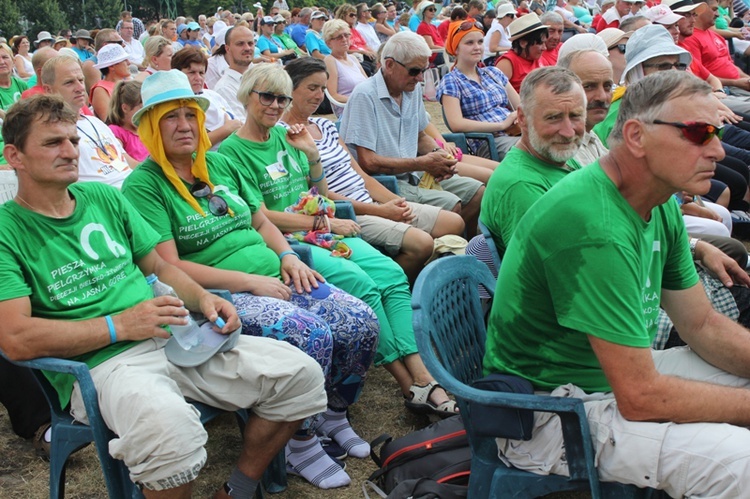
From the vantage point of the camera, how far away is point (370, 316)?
10.5 ft

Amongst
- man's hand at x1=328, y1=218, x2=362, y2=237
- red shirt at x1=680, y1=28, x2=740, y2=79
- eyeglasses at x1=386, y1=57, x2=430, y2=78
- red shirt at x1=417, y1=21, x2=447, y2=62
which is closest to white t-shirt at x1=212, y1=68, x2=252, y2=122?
eyeglasses at x1=386, y1=57, x2=430, y2=78

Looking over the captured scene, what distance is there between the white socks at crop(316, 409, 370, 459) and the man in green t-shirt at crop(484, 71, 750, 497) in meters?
1.10

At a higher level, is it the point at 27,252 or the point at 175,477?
the point at 27,252

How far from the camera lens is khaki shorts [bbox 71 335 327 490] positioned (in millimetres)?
2211

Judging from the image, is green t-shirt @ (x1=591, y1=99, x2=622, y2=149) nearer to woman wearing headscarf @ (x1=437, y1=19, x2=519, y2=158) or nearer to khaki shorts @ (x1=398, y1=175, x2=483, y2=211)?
khaki shorts @ (x1=398, y1=175, x2=483, y2=211)

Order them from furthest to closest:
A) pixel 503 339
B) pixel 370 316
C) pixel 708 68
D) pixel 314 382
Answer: pixel 708 68 → pixel 370 316 → pixel 314 382 → pixel 503 339

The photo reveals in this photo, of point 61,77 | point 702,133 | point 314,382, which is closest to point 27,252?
point 314,382

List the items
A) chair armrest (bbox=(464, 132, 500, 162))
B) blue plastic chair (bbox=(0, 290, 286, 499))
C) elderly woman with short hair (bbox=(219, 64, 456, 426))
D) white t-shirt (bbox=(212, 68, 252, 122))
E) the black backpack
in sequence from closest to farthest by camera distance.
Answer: blue plastic chair (bbox=(0, 290, 286, 499)), the black backpack, elderly woman with short hair (bbox=(219, 64, 456, 426)), chair armrest (bbox=(464, 132, 500, 162)), white t-shirt (bbox=(212, 68, 252, 122))

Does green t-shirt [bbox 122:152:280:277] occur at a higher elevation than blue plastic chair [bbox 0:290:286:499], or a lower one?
higher

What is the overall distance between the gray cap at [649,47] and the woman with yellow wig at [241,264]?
2584 millimetres

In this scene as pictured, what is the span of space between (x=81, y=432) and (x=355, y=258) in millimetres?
1642

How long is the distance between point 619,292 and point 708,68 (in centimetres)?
→ 687

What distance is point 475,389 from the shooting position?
6.63ft

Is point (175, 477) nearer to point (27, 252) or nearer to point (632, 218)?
point (27, 252)
